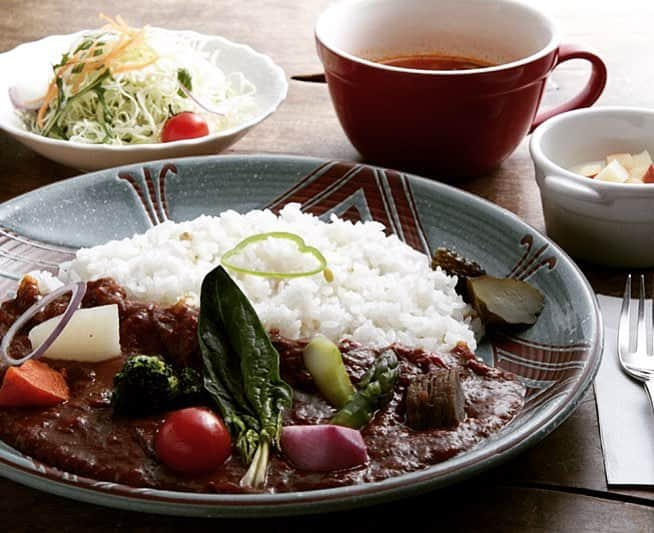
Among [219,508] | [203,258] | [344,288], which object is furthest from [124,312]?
[219,508]

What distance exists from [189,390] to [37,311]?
0.59 meters

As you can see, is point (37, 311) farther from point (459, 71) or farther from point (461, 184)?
point (461, 184)

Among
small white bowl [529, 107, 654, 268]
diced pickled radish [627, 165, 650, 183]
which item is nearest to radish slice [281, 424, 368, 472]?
small white bowl [529, 107, 654, 268]

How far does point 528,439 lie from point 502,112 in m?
1.78

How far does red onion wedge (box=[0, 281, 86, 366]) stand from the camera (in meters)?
2.53

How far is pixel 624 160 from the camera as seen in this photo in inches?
139

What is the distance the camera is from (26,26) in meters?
5.30

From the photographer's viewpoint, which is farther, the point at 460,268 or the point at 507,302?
the point at 460,268

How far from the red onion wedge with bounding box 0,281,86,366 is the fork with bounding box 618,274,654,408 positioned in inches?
59.9

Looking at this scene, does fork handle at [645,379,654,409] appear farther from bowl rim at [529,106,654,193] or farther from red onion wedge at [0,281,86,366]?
red onion wedge at [0,281,86,366]

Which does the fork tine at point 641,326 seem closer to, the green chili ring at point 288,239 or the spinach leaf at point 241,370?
the green chili ring at point 288,239

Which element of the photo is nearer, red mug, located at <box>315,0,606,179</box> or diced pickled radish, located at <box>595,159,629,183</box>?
diced pickled radish, located at <box>595,159,629,183</box>

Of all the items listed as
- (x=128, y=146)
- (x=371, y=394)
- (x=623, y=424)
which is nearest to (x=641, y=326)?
(x=623, y=424)

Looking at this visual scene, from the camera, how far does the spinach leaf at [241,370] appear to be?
2.28 metres
